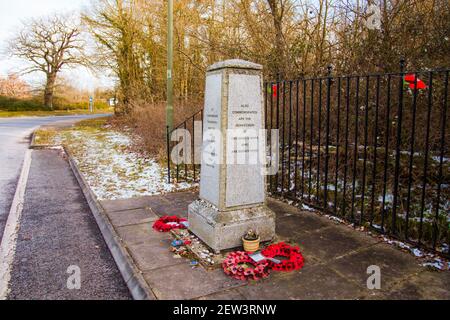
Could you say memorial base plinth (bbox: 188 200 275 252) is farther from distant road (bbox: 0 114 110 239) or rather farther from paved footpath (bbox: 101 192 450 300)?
distant road (bbox: 0 114 110 239)

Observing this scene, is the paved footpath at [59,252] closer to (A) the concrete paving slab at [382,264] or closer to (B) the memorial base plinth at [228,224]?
(B) the memorial base plinth at [228,224]

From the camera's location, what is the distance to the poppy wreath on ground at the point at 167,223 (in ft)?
15.1

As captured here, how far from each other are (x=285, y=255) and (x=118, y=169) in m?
6.13

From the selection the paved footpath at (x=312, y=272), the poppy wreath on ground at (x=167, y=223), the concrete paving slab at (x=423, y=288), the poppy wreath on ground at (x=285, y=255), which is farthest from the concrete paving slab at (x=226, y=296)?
the poppy wreath on ground at (x=167, y=223)

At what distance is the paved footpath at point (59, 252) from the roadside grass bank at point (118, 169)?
63cm

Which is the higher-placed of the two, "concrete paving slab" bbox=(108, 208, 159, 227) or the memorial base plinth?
the memorial base plinth

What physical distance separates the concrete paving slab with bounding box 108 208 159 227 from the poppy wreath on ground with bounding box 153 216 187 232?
11.2 inches

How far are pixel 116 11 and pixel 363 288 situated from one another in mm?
21892

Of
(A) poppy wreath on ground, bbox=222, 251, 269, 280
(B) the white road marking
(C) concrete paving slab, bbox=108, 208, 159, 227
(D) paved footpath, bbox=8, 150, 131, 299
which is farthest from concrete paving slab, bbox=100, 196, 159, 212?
(A) poppy wreath on ground, bbox=222, 251, 269, 280

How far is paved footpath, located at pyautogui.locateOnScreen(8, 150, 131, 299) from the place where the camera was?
335 cm

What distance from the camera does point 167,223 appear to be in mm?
4758

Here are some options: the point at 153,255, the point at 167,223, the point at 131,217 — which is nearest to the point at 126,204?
the point at 131,217

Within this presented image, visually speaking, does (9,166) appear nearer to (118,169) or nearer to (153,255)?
(118,169)

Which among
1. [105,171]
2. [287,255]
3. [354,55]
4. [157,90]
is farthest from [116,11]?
[287,255]
